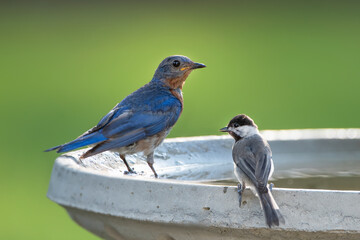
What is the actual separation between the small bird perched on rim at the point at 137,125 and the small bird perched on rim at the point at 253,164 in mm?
670

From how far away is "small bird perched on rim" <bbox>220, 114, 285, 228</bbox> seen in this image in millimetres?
3088

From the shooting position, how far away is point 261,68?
1934 centimetres

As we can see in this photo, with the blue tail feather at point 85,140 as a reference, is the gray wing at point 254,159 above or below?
above

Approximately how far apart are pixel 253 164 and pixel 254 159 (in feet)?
0.20

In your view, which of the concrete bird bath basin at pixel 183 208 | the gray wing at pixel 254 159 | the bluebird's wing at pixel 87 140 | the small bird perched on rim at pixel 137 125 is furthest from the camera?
the small bird perched on rim at pixel 137 125

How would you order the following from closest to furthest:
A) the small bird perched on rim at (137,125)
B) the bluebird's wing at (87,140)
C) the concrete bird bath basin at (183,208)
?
the concrete bird bath basin at (183,208)
the bluebird's wing at (87,140)
the small bird perched on rim at (137,125)

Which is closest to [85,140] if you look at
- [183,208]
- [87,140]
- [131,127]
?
[87,140]

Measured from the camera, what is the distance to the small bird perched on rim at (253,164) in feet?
10.1

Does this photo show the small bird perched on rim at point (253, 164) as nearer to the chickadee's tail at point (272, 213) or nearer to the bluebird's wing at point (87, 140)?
the chickadee's tail at point (272, 213)

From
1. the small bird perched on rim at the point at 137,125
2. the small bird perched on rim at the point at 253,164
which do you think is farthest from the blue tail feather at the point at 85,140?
the small bird perched on rim at the point at 253,164

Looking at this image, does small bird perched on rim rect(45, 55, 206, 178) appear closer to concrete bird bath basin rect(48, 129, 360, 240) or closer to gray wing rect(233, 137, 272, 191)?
concrete bird bath basin rect(48, 129, 360, 240)

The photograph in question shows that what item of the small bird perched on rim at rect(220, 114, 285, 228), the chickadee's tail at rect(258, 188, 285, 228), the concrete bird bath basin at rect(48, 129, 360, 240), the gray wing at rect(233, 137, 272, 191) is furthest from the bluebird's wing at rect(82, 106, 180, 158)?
the chickadee's tail at rect(258, 188, 285, 228)

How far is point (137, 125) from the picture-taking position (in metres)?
4.98

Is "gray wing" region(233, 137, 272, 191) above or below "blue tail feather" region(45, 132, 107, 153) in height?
above
